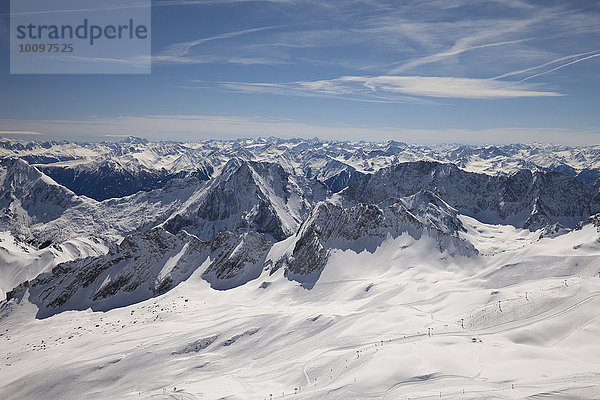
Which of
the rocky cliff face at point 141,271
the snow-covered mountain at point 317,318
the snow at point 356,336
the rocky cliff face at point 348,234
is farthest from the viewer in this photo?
the rocky cliff face at point 141,271

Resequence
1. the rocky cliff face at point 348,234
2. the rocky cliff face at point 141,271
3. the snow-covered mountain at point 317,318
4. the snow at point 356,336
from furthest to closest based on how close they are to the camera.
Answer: the rocky cliff face at point 141,271 < the rocky cliff face at point 348,234 < the snow-covered mountain at point 317,318 < the snow at point 356,336

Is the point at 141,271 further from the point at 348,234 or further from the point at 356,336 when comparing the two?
the point at 356,336

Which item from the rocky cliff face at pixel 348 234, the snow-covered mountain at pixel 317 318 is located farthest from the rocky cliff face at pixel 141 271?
the rocky cliff face at pixel 348 234

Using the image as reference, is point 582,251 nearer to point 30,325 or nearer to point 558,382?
point 558,382

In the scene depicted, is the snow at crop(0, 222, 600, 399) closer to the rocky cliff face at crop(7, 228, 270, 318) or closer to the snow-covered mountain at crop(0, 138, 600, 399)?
the snow-covered mountain at crop(0, 138, 600, 399)

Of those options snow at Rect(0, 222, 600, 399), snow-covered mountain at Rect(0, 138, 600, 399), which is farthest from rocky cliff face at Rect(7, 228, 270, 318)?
snow at Rect(0, 222, 600, 399)

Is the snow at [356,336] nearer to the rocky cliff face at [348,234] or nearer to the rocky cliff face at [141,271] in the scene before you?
the rocky cliff face at [348,234]

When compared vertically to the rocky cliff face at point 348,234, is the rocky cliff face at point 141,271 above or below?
below

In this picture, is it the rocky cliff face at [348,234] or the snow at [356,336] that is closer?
the snow at [356,336]

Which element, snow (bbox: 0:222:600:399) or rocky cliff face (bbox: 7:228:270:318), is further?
rocky cliff face (bbox: 7:228:270:318)

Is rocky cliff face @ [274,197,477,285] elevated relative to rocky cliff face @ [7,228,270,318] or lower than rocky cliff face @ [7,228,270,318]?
elevated

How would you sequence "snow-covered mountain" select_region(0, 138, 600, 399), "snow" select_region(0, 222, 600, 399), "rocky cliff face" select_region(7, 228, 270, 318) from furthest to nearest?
"rocky cliff face" select_region(7, 228, 270, 318) < "snow-covered mountain" select_region(0, 138, 600, 399) < "snow" select_region(0, 222, 600, 399)
